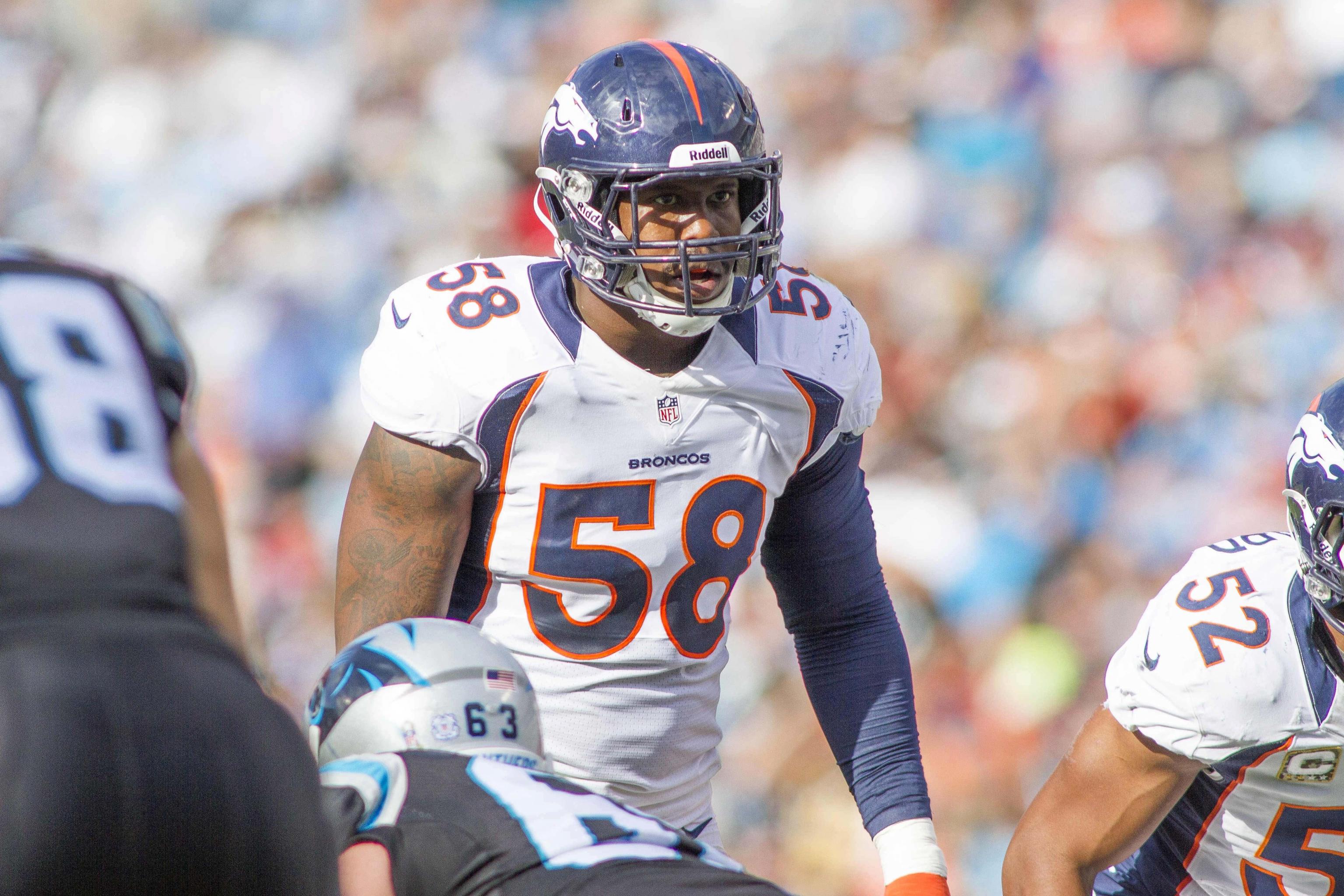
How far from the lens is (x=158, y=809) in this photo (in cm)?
161

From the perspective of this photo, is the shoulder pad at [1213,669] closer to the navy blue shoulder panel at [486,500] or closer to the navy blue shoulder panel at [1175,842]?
the navy blue shoulder panel at [1175,842]

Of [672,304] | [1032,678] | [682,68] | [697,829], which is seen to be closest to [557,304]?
[672,304]

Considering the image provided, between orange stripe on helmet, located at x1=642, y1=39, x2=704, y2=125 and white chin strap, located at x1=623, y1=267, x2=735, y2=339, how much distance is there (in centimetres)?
30

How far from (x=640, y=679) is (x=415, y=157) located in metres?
5.59

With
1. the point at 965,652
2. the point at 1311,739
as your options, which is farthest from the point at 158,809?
the point at 965,652

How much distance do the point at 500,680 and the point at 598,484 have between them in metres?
0.56

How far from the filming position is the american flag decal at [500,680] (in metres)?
2.24

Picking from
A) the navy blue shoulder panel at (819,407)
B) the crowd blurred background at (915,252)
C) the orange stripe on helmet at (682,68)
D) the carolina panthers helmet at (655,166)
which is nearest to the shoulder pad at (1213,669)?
the navy blue shoulder panel at (819,407)

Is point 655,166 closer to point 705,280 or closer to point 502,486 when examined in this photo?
point 705,280

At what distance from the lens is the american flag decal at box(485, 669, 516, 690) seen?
224cm

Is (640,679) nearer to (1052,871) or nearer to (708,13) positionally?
(1052,871)

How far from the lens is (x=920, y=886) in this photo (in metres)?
2.84

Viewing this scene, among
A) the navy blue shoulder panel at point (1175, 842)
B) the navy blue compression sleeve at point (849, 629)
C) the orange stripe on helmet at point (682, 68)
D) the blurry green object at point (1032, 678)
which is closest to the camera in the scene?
the navy blue shoulder panel at point (1175, 842)

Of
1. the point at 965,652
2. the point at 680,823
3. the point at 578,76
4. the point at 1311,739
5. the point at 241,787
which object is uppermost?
the point at 578,76
